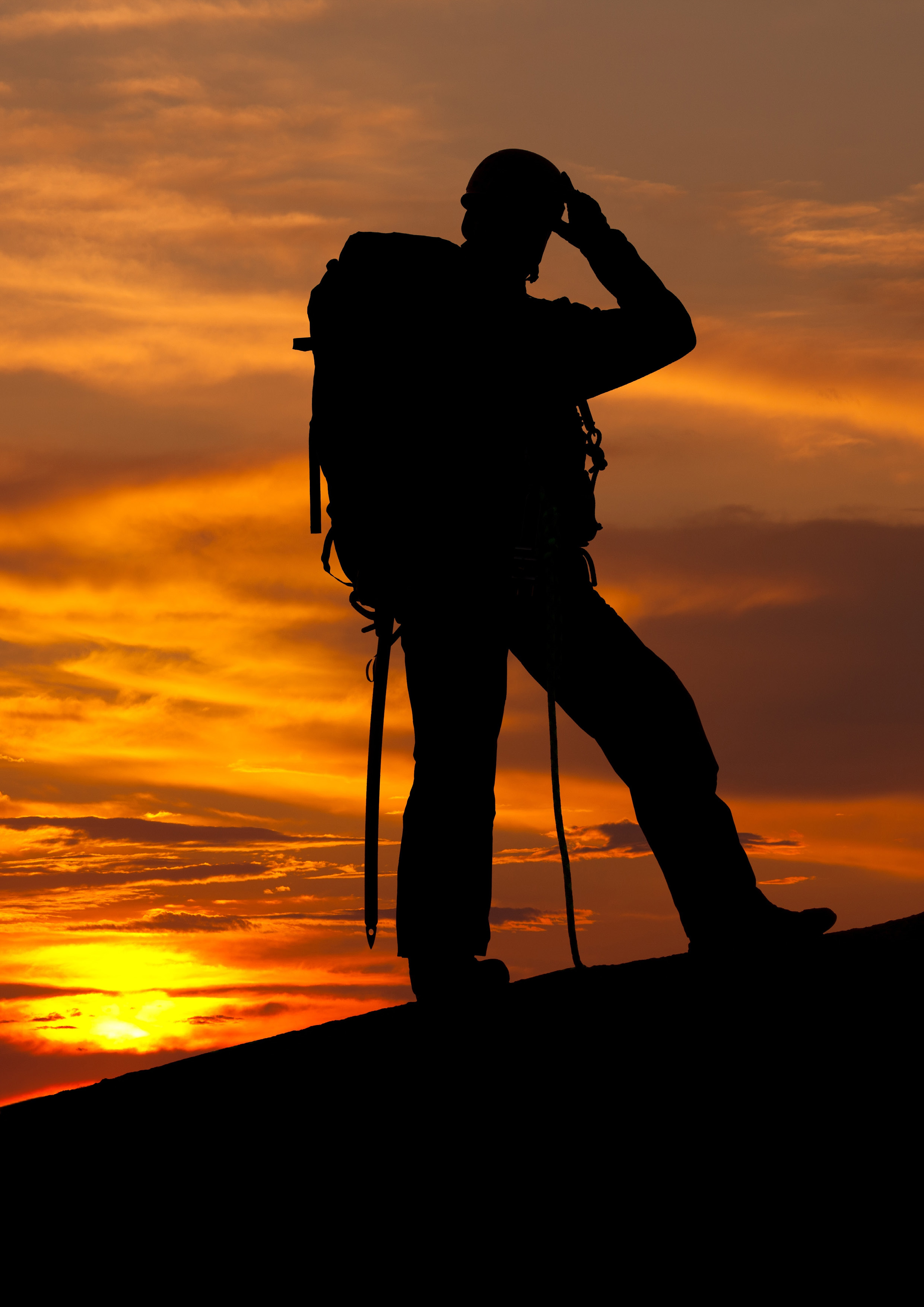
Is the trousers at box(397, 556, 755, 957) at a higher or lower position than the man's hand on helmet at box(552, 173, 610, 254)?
lower

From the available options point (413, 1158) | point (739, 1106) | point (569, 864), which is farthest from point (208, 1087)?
point (739, 1106)

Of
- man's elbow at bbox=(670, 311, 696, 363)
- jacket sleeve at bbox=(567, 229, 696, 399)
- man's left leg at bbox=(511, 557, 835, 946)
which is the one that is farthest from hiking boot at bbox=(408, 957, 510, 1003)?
man's elbow at bbox=(670, 311, 696, 363)

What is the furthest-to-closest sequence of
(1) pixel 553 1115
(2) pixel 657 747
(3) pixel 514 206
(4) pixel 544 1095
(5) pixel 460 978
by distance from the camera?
(2) pixel 657 747 < (3) pixel 514 206 < (5) pixel 460 978 < (4) pixel 544 1095 < (1) pixel 553 1115

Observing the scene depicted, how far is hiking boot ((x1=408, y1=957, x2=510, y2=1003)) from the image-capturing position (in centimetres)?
636

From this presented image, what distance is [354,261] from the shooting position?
21.5ft

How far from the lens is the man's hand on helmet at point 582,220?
6.60 metres

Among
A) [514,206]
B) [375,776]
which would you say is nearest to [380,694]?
[375,776]

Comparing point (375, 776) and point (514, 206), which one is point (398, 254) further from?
point (375, 776)

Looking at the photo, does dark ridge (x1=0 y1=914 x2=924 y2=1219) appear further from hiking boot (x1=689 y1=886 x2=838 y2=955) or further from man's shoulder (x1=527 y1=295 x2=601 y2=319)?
man's shoulder (x1=527 y1=295 x2=601 y2=319)

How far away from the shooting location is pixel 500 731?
6637 millimetres

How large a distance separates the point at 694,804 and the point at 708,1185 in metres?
2.52

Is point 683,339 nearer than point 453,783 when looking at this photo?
No

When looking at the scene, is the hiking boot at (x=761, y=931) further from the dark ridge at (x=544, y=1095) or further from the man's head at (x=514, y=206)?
the man's head at (x=514, y=206)

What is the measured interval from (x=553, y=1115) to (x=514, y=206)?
426 centimetres
